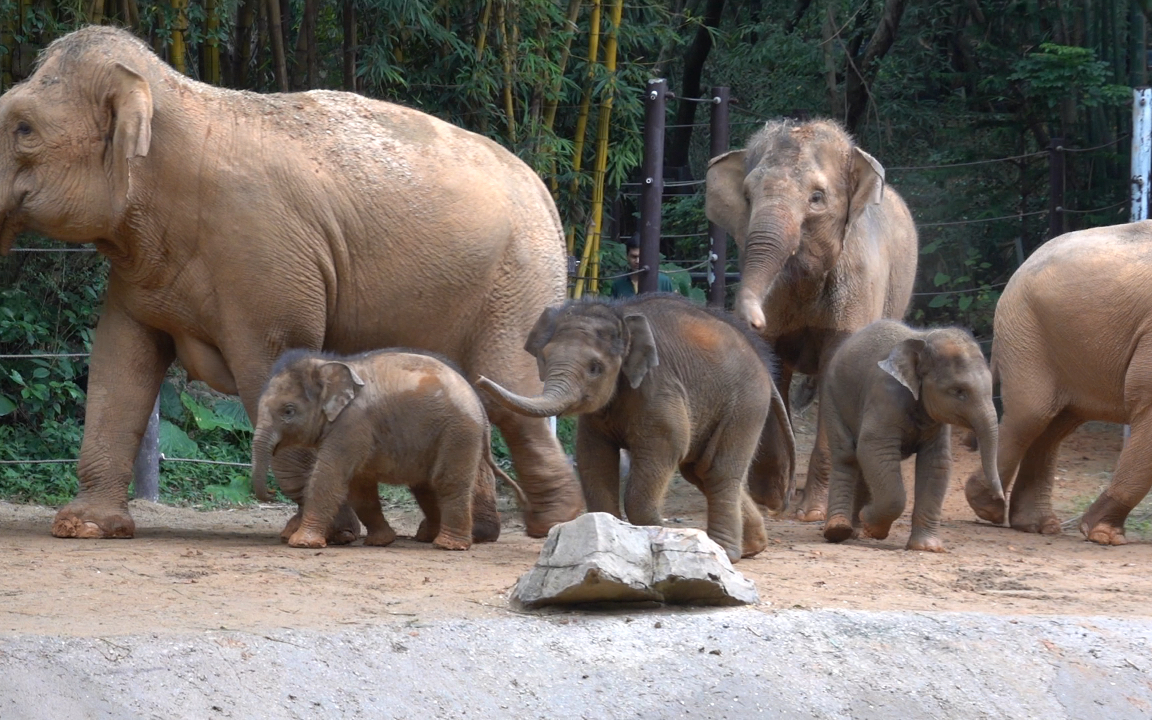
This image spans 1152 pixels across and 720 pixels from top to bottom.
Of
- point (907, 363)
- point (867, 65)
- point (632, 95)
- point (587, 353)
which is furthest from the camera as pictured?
point (867, 65)

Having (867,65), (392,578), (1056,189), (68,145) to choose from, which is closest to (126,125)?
(68,145)

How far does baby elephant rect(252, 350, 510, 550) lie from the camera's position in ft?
20.4

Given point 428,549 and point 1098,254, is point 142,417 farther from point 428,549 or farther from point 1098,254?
point 1098,254

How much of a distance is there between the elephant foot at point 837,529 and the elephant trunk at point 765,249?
3.47 feet

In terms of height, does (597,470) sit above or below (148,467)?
above

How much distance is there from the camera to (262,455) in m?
6.16

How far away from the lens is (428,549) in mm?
6523

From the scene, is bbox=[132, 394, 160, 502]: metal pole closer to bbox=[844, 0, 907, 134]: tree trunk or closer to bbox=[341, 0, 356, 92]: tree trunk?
bbox=[341, 0, 356, 92]: tree trunk

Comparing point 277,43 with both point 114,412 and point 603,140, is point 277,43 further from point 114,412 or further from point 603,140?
point 114,412

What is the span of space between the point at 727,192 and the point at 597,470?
9.33ft

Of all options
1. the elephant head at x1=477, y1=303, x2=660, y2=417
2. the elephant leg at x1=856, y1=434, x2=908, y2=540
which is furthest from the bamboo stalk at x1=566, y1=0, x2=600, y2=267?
the elephant head at x1=477, y1=303, x2=660, y2=417

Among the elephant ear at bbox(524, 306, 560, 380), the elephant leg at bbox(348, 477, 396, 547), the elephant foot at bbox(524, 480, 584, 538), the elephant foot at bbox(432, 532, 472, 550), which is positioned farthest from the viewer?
the elephant foot at bbox(524, 480, 584, 538)

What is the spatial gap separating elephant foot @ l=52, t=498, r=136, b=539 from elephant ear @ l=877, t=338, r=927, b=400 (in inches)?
132

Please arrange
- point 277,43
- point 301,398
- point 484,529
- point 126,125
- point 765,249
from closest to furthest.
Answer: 1. point 301,398
2. point 126,125
3. point 484,529
4. point 765,249
5. point 277,43
